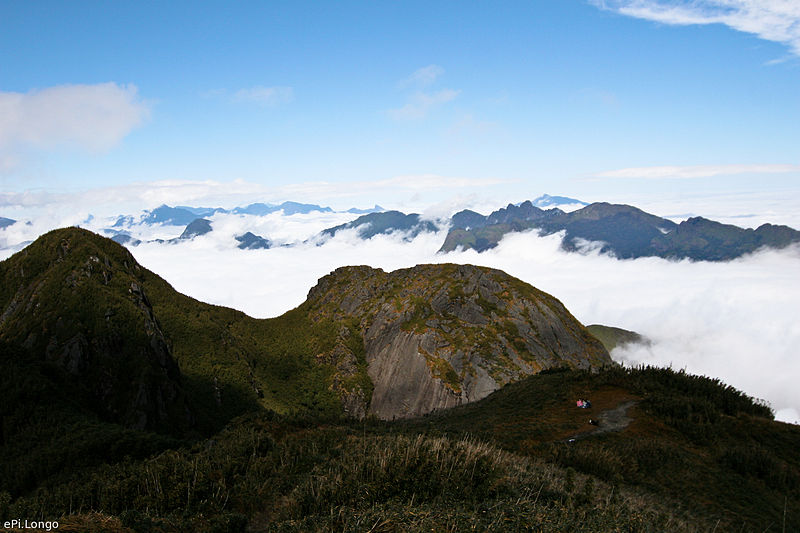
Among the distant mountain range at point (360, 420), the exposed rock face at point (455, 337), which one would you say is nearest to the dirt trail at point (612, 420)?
the distant mountain range at point (360, 420)

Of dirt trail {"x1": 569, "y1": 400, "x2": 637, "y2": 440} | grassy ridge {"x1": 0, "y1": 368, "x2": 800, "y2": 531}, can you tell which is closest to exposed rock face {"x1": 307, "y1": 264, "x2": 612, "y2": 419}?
dirt trail {"x1": 569, "y1": 400, "x2": 637, "y2": 440}

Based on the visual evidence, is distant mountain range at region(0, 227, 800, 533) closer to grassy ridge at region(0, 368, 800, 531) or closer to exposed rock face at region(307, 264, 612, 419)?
grassy ridge at region(0, 368, 800, 531)

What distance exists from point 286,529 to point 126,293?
89402 millimetres

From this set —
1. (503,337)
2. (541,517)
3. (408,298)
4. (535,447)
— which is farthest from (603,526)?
(408,298)

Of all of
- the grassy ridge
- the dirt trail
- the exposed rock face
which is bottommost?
the exposed rock face

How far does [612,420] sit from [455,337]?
64.2 meters

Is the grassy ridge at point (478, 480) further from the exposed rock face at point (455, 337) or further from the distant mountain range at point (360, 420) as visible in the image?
the exposed rock face at point (455, 337)

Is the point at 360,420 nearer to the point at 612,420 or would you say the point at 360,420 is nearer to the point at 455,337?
the point at 612,420

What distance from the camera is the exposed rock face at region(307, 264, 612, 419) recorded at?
84.2 m

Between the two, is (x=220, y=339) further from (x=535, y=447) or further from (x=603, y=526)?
(x=603, y=526)

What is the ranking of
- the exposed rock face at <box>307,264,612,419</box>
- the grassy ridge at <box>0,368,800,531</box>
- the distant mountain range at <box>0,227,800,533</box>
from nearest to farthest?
the grassy ridge at <box>0,368,800,531</box>
the distant mountain range at <box>0,227,800,533</box>
the exposed rock face at <box>307,264,612,419</box>

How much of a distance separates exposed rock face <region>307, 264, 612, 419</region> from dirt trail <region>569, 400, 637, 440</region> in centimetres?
4825

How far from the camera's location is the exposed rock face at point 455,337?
276ft

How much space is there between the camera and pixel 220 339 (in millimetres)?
104625
